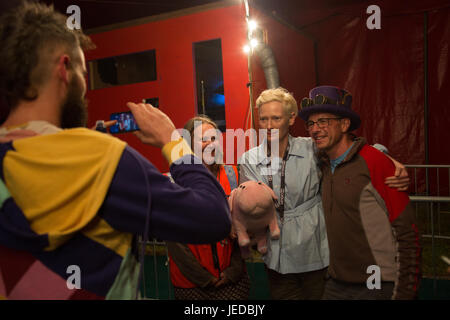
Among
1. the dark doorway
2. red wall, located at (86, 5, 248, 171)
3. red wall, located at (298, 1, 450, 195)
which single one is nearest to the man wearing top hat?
red wall, located at (86, 5, 248, 171)

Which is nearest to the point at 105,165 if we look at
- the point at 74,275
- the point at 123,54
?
the point at 74,275

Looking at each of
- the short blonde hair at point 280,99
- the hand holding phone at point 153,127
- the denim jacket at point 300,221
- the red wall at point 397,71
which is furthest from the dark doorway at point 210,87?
the hand holding phone at point 153,127

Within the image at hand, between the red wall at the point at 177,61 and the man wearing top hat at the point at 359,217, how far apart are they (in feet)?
14.2

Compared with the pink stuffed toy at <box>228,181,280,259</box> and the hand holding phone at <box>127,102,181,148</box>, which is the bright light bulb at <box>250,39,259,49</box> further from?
the hand holding phone at <box>127,102,181,148</box>

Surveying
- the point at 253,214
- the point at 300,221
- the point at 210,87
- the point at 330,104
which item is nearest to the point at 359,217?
the point at 300,221

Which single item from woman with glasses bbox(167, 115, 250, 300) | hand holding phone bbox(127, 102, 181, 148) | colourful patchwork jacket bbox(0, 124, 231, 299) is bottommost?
woman with glasses bbox(167, 115, 250, 300)

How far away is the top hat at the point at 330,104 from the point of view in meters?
2.46

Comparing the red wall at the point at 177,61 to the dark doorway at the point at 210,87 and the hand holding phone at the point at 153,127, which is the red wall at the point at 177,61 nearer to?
the dark doorway at the point at 210,87

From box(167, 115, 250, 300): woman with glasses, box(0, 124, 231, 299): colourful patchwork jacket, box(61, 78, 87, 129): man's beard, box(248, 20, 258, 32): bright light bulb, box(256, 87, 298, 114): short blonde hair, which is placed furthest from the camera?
box(248, 20, 258, 32): bright light bulb

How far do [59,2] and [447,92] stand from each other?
8255 mm

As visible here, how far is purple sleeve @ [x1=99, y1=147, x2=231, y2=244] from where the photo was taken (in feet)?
3.19

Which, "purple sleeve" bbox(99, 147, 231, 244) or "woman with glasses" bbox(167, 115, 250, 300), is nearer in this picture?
"purple sleeve" bbox(99, 147, 231, 244)

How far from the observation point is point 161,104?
24.8 ft

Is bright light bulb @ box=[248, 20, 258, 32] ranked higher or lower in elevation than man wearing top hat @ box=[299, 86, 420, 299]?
higher
